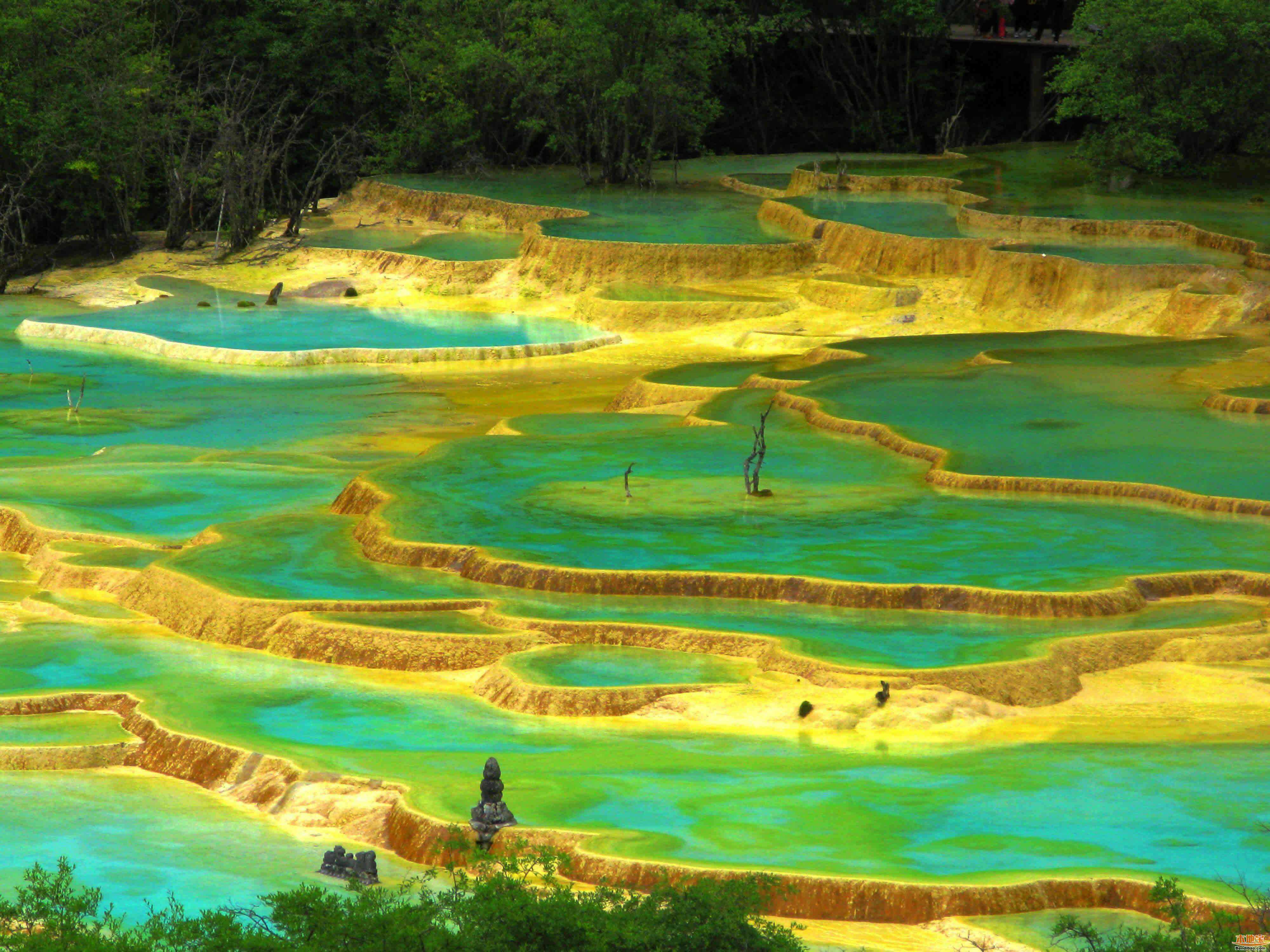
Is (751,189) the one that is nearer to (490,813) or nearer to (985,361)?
(985,361)

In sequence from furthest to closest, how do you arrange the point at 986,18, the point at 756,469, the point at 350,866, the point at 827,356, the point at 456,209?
the point at 986,18 < the point at 456,209 < the point at 827,356 < the point at 756,469 < the point at 350,866

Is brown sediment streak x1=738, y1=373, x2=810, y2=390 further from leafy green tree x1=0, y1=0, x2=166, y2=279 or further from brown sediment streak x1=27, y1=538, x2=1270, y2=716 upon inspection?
leafy green tree x1=0, y1=0, x2=166, y2=279

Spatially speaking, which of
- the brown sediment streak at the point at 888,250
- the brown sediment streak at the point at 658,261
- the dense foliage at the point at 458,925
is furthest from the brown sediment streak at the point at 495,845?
the brown sediment streak at the point at 658,261

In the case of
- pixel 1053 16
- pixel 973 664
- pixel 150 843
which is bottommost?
pixel 150 843

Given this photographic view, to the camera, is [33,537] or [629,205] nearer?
[33,537]

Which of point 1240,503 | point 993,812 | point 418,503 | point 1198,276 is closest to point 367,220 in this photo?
Result: point 1198,276

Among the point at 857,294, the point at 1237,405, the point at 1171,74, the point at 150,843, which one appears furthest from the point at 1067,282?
the point at 150,843

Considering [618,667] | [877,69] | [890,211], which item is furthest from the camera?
[877,69]
